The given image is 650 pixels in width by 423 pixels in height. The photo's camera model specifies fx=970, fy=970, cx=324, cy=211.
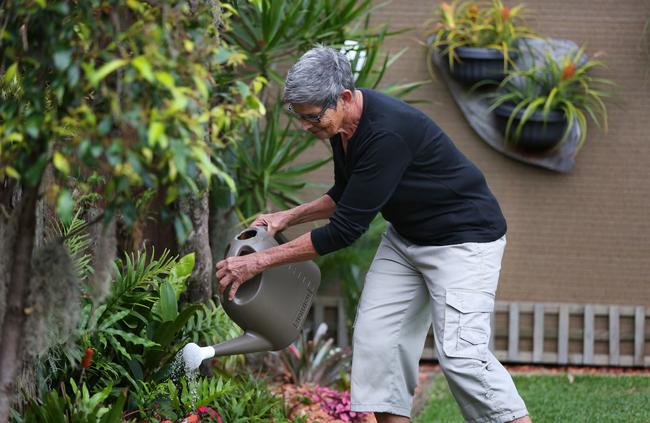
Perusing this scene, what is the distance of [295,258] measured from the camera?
302 centimetres

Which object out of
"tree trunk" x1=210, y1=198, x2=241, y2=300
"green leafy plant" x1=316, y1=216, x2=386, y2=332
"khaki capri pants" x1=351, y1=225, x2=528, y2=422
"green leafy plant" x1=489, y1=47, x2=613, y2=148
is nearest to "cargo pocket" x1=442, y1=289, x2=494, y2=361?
"khaki capri pants" x1=351, y1=225, x2=528, y2=422

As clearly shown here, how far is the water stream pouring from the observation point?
314cm

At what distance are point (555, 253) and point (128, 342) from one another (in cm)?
322

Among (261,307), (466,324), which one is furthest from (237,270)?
(466,324)

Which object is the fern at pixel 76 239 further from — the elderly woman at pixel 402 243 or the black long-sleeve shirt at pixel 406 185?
the black long-sleeve shirt at pixel 406 185

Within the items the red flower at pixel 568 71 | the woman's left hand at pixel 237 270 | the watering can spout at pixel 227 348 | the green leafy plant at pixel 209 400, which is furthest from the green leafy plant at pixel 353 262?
the woman's left hand at pixel 237 270

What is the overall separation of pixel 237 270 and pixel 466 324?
0.75 m

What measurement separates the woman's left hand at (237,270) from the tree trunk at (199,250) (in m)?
0.90

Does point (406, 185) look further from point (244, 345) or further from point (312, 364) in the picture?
point (312, 364)

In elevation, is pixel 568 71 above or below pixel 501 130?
above

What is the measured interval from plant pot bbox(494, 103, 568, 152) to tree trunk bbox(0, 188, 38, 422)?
3.86 meters

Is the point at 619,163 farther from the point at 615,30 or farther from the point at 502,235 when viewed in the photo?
the point at 502,235

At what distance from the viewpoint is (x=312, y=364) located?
16.0ft

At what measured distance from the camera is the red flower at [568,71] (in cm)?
567
